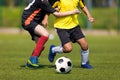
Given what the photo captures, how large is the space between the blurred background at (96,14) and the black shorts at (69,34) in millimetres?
21647

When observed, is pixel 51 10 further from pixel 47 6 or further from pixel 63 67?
pixel 63 67

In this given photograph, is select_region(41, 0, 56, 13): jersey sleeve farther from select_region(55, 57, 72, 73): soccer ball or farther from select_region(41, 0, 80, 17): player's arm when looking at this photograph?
select_region(55, 57, 72, 73): soccer ball

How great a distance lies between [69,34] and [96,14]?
23869mm

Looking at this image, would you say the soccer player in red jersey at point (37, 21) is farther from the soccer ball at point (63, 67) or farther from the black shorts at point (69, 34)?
the soccer ball at point (63, 67)

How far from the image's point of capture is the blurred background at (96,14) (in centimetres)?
3297

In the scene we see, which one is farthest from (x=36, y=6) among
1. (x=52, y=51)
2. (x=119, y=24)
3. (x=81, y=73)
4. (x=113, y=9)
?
(x=113, y=9)

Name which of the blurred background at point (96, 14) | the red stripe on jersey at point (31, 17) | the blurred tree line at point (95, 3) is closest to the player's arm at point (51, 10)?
the red stripe on jersey at point (31, 17)

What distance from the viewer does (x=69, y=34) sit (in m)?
10.6

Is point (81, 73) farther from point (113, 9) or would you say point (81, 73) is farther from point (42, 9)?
point (113, 9)

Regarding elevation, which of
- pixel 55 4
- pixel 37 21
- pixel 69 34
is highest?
pixel 55 4

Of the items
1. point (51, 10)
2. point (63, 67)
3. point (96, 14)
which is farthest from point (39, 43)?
point (96, 14)

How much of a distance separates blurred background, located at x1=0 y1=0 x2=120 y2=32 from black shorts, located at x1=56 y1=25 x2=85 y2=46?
71.0 feet

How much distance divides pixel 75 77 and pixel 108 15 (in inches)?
1010

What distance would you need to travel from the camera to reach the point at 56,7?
10.7m
